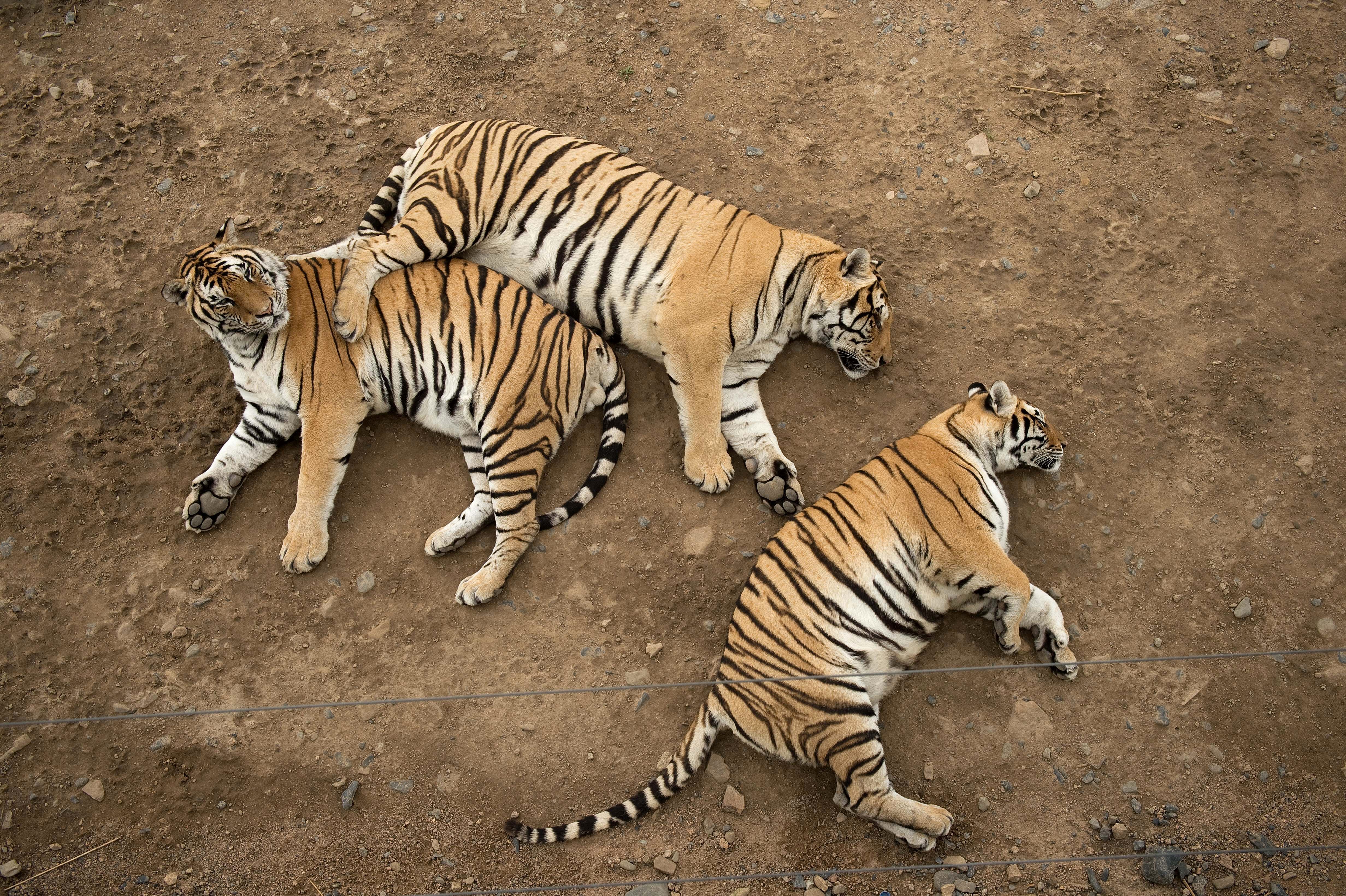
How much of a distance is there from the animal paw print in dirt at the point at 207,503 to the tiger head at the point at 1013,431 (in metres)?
3.00

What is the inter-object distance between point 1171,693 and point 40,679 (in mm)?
A: 4236

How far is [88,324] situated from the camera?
4199mm

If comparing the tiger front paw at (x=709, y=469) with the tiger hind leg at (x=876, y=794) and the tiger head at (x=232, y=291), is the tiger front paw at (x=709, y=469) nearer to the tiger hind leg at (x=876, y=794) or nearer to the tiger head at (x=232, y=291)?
the tiger hind leg at (x=876, y=794)

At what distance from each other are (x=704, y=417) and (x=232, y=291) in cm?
191

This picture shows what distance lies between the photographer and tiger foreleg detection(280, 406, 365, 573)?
3.70m

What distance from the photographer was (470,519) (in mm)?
3760

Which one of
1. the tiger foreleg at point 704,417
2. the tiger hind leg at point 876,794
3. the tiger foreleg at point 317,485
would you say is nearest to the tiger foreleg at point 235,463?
the tiger foreleg at point 317,485

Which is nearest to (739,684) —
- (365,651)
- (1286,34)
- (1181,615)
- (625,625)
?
(625,625)

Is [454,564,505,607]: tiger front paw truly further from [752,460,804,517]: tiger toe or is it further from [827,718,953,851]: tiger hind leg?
[827,718,953,851]: tiger hind leg

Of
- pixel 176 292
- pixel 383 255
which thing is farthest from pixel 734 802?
pixel 176 292

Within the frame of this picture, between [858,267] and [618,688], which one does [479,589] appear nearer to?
[618,688]

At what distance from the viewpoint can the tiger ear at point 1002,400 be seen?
360 cm

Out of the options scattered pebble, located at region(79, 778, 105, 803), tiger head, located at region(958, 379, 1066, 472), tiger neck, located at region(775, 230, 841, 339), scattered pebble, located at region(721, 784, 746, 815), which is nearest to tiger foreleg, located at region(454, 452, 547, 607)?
scattered pebble, located at region(721, 784, 746, 815)

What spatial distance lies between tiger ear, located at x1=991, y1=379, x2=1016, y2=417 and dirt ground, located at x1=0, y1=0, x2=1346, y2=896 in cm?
37
